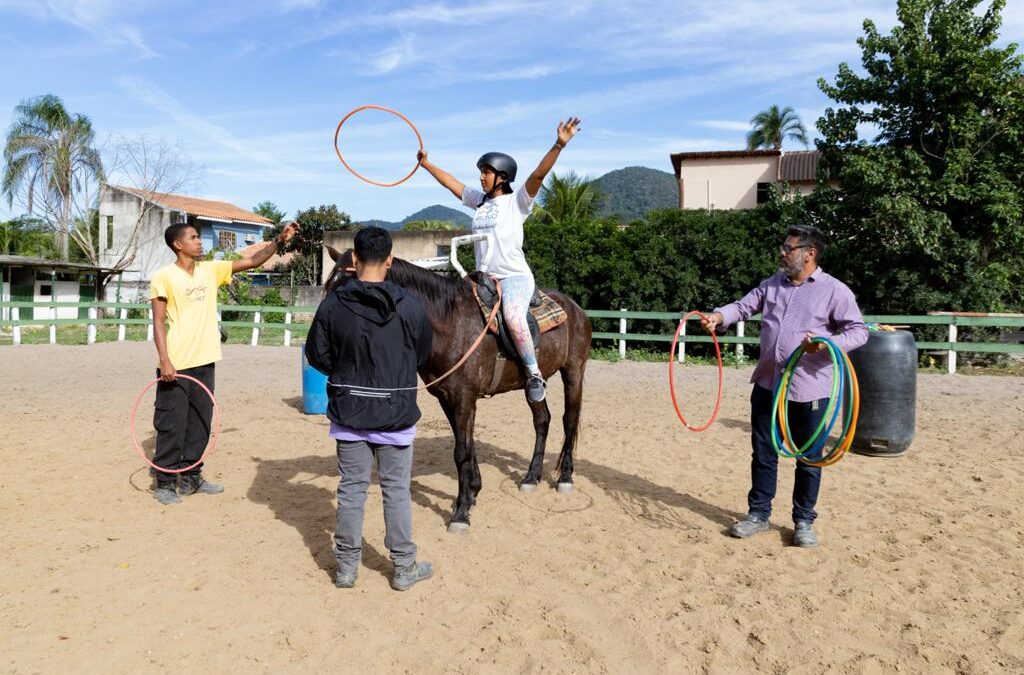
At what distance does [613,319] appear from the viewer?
56.0ft

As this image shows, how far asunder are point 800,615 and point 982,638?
812 mm

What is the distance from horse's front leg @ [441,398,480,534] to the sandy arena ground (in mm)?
190

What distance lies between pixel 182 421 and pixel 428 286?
2.26 m

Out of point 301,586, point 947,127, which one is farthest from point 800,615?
point 947,127

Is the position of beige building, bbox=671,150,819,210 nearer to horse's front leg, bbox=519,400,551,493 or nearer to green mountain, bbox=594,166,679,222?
horse's front leg, bbox=519,400,551,493

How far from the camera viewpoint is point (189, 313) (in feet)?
17.2

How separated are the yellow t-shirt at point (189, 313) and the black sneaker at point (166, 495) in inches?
37.6

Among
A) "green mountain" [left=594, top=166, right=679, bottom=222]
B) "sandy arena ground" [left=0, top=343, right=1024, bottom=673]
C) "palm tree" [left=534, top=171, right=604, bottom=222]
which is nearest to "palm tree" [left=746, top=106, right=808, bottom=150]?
"palm tree" [left=534, top=171, right=604, bottom=222]

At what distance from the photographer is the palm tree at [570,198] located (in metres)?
36.6

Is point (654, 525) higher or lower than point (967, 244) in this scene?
lower

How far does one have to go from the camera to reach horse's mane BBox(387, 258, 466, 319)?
15.6 feet

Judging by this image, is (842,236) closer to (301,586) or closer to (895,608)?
(895,608)

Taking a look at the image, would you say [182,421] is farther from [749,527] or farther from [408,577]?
[749,527]

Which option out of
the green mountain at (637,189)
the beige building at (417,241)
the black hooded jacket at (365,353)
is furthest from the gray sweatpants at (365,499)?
the green mountain at (637,189)
